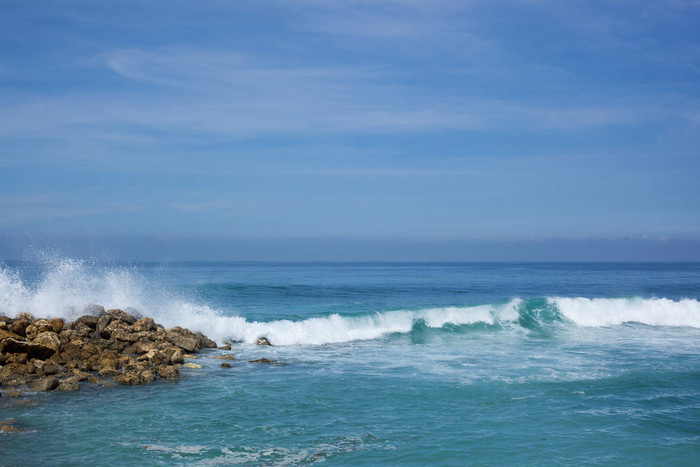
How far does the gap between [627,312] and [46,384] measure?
29002mm

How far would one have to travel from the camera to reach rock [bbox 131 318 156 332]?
19.2 metres

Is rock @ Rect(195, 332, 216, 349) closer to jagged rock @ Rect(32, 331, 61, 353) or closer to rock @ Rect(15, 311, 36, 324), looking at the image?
jagged rock @ Rect(32, 331, 61, 353)

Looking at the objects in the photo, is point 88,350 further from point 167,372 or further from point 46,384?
point 46,384

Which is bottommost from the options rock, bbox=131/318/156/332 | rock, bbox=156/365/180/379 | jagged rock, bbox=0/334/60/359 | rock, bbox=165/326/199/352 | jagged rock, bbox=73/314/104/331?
rock, bbox=156/365/180/379

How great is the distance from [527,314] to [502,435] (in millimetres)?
20278

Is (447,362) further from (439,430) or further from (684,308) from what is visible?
(684,308)

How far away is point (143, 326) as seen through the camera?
762 inches

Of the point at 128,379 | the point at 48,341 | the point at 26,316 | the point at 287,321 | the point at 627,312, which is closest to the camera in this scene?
the point at 128,379

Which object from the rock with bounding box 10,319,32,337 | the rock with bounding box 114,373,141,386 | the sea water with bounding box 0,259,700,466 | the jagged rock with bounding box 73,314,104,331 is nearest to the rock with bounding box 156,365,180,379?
the sea water with bounding box 0,259,700,466

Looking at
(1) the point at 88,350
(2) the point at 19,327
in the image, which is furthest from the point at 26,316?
(1) the point at 88,350

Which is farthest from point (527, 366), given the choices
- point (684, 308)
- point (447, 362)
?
point (684, 308)

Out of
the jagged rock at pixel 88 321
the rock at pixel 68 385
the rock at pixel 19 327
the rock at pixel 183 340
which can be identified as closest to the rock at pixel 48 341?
the rock at pixel 19 327

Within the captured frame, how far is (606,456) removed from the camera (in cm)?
1008

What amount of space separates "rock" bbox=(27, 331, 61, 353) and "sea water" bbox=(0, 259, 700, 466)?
309cm
